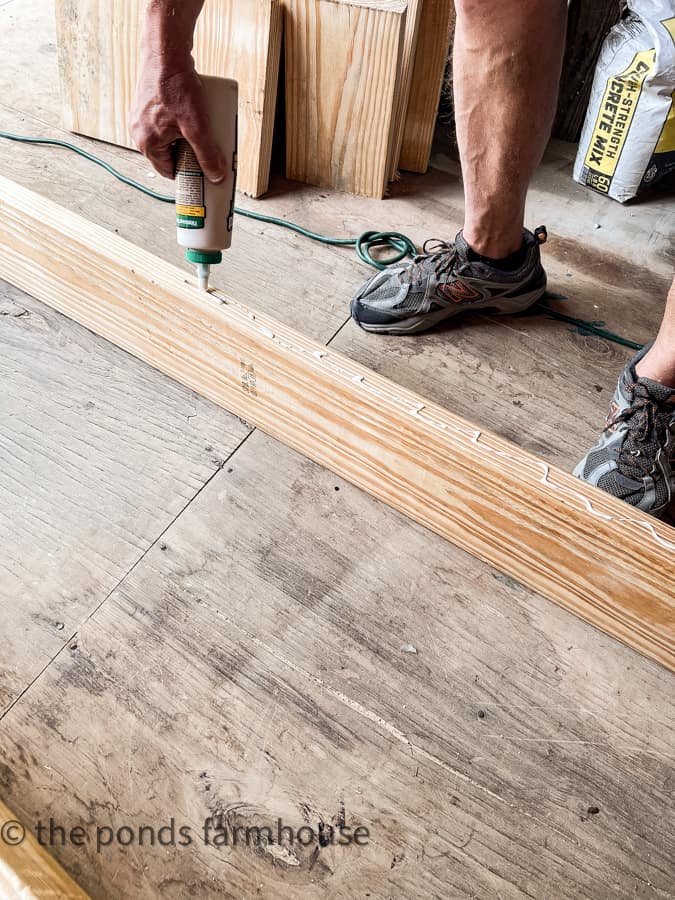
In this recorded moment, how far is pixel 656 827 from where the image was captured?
43.5 inches

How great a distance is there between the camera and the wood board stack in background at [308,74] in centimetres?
192

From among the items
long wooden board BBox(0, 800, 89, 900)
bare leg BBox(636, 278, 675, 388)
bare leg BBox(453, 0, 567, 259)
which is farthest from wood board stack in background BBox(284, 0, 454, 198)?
long wooden board BBox(0, 800, 89, 900)

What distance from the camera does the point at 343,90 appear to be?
6.59 ft

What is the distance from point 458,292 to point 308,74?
762mm

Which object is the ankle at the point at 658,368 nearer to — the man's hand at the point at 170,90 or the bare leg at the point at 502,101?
the bare leg at the point at 502,101

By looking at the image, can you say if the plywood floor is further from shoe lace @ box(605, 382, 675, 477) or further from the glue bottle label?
the glue bottle label

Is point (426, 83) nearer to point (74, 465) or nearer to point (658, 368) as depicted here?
point (658, 368)

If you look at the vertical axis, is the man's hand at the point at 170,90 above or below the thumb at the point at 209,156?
above

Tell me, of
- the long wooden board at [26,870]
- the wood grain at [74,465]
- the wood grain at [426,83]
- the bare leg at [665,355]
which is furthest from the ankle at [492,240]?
the long wooden board at [26,870]

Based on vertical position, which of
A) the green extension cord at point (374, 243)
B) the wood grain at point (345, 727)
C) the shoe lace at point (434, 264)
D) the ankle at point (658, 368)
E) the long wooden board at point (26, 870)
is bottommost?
the wood grain at point (345, 727)

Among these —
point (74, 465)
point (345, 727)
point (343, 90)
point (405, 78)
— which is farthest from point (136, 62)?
point (345, 727)

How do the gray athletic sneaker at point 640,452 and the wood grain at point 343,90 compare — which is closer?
the gray athletic sneaker at point 640,452

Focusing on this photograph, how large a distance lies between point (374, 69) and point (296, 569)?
1.34 metres

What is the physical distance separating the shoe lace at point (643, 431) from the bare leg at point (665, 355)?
4cm
